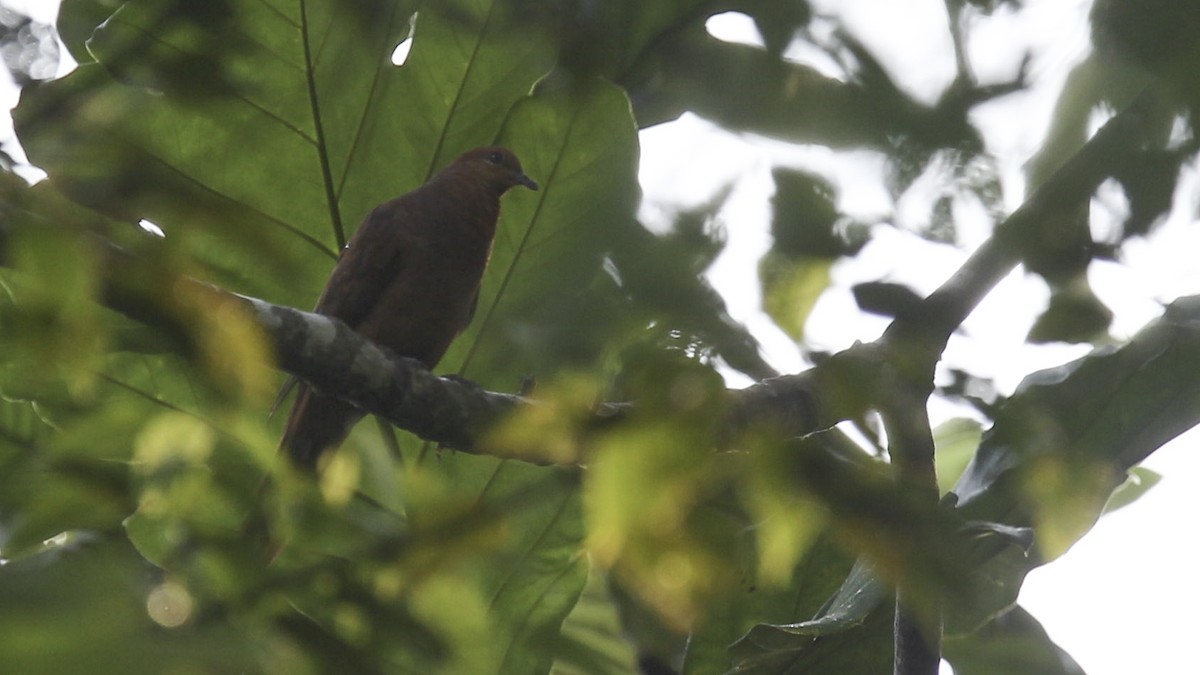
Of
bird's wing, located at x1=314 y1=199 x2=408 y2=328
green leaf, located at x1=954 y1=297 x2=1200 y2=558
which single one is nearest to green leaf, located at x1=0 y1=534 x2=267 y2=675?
green leaf, located at x1=954 y1=297 x2=1200 y2=558

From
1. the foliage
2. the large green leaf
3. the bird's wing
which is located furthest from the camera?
the bird's wing

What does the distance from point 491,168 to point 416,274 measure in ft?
1.21

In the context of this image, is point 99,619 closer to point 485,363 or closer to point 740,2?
point 740,2

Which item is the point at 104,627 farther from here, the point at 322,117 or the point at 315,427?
the point at 315,427

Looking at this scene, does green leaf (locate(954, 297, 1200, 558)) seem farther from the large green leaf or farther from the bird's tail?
the bird's tail

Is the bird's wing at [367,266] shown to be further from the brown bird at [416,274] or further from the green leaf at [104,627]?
the green leaf at [104,627]

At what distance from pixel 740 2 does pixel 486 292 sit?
168 centimetres

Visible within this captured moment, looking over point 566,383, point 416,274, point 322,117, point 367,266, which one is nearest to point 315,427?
point 367,266

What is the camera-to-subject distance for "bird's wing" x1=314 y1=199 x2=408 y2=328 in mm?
3068

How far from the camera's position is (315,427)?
3.15 metres

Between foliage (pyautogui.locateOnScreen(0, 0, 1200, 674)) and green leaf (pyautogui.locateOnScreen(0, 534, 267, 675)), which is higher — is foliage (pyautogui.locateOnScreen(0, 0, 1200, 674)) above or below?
above

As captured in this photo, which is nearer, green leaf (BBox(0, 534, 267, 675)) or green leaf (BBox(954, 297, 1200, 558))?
A: green leaf (BBox(0, 534, 267, 675))

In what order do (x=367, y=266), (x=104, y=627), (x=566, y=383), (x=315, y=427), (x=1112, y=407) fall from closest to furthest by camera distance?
1. (x=104, y=627)
2. (x=566, y=383)
3. (x=1112, y=407)
4. (x=315, y=427)
5. (x=367, y=266)

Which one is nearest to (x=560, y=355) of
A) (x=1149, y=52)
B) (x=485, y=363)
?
(x=1149, y=52)
